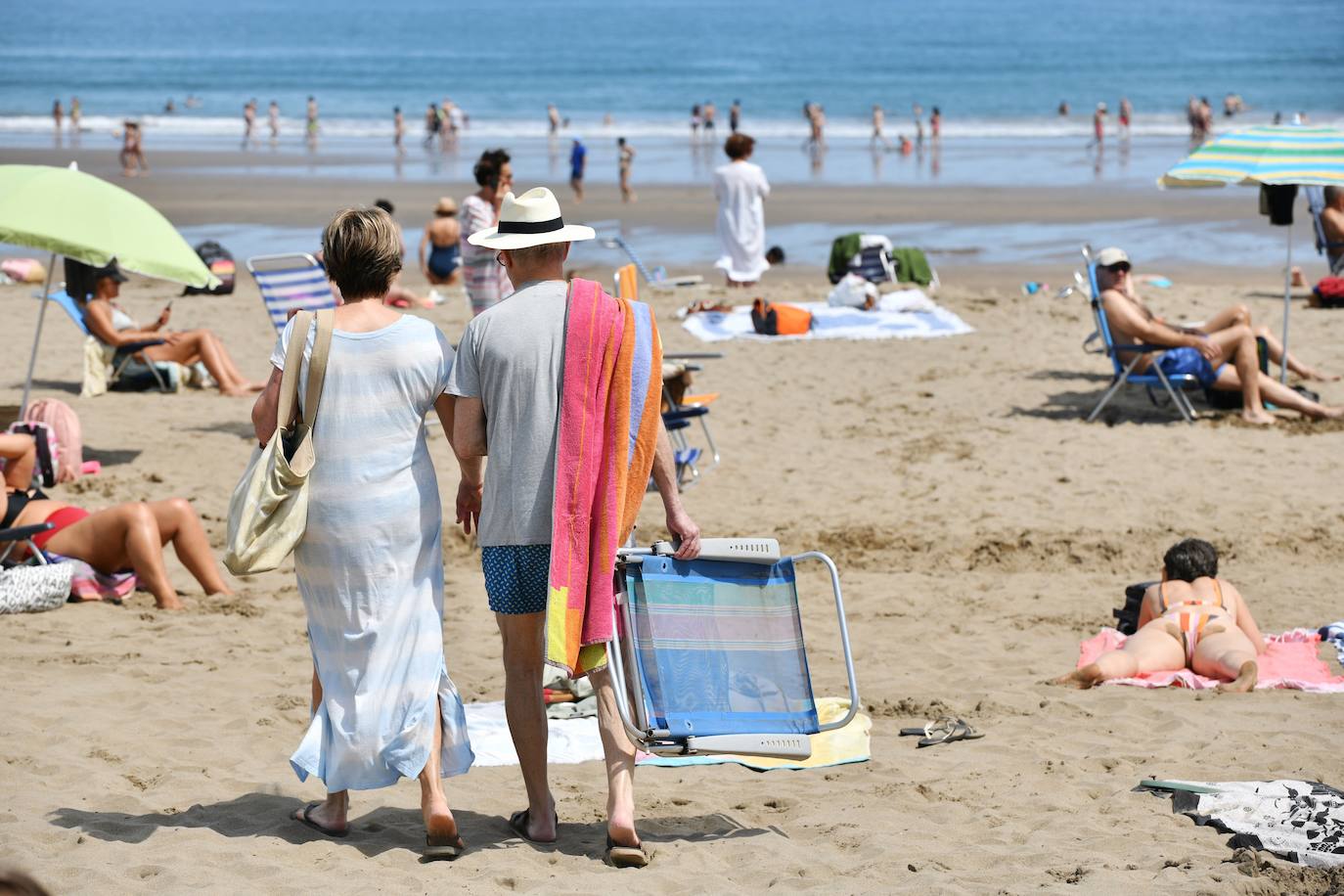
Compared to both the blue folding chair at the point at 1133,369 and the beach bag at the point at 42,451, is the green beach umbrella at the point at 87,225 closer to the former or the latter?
the beach bag at the point at 42,451

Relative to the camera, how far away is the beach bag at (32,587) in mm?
5770

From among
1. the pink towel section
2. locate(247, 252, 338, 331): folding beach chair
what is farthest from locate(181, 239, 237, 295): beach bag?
the pink towel section

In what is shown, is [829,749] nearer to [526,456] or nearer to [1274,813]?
[1274,813]

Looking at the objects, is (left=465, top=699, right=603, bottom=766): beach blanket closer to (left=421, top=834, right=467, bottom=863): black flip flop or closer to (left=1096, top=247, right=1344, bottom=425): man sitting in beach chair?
(left=421, top=834, right=467, bottom=863): black flip flop

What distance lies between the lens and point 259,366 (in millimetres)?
11234

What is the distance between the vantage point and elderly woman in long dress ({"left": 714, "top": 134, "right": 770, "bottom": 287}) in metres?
14.4

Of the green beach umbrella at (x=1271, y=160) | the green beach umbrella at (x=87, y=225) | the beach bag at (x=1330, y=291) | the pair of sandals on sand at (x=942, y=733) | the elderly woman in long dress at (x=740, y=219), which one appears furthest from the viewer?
the elderly woman in long dress at (x=740, y=219)

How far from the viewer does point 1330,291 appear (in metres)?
12.6

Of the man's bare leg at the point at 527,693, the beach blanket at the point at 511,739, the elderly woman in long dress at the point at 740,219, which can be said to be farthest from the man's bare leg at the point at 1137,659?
the elderly woman in long dress at the point at 740,219

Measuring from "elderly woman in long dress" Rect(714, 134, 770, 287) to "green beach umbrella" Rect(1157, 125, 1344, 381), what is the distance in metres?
5.45

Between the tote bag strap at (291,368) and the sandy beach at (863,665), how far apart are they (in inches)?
41.6

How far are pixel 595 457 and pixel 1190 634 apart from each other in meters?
2.86

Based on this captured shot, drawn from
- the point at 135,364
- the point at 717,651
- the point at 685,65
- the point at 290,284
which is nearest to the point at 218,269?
the point at 135,364

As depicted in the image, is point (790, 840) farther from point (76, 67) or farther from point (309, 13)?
point (309, 13)
